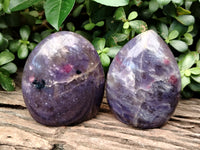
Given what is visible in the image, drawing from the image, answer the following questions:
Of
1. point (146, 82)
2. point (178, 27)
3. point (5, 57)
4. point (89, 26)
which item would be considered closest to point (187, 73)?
point (178, 27)

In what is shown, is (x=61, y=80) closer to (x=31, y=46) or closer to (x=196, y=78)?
(x=31, y=46)

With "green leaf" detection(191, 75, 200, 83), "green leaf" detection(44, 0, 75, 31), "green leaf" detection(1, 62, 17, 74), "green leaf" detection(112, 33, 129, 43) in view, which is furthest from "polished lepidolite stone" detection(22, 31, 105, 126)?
"green leaf" detection(191, 75, 200, 83)

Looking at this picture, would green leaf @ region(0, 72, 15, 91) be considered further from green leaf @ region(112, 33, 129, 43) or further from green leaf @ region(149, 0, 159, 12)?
green leaf @ region(149, 0, 159, 12)

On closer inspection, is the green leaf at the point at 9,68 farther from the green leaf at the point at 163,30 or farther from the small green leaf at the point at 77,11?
the green leaf at the point at 163,30

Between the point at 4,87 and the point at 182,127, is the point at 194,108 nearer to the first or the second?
the point at 182,127

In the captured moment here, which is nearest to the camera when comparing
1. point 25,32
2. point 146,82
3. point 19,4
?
point 146,82

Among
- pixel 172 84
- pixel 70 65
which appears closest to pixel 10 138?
pixel 70 65
